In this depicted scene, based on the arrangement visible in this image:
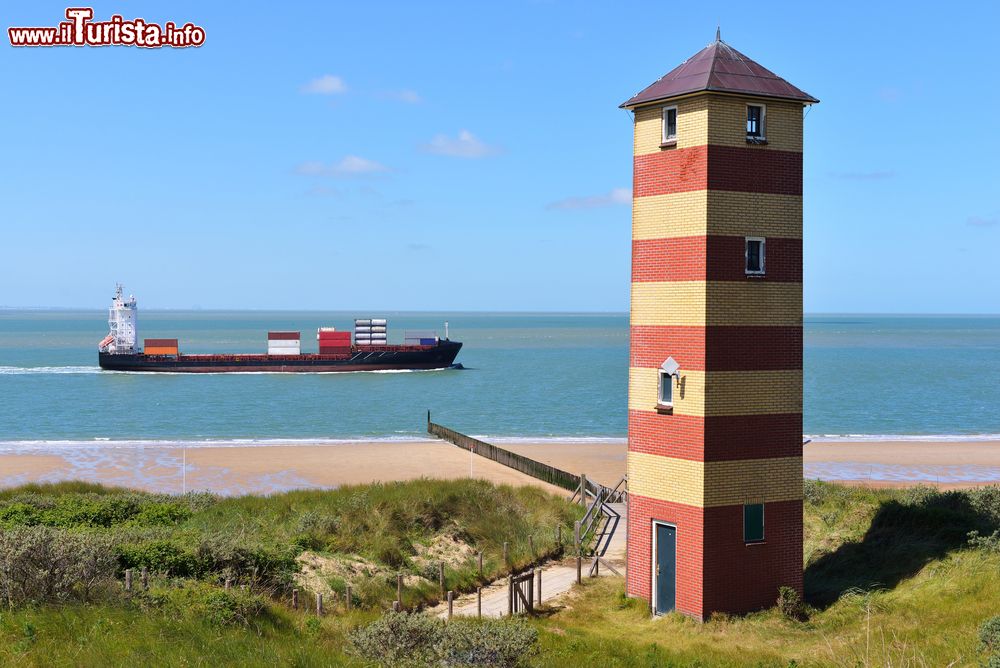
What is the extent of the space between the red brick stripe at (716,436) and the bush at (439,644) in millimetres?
6818

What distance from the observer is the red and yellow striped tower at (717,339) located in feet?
61.9

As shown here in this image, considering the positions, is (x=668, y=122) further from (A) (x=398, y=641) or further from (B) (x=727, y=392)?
(A) (x=398, y=641)

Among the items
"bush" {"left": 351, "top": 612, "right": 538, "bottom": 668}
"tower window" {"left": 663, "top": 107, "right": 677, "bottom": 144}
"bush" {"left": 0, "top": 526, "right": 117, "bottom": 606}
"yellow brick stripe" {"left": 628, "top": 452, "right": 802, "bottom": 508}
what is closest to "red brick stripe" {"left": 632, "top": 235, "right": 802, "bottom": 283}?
"tower window" {"left": 663, "top": 107, "right": 677, "bottom": 144}

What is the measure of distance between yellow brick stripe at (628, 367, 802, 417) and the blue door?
258 centimetres

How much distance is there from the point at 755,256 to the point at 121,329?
4435 inches

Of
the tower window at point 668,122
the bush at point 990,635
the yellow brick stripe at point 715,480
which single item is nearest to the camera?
the bush at point 990,635

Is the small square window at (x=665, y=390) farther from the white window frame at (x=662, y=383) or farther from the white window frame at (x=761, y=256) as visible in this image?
the white window frame at (x=761, y=256)

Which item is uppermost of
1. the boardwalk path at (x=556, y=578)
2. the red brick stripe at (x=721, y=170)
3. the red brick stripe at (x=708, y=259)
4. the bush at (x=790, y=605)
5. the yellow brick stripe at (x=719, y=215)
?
the red brick stripe at (x=721, y=170)

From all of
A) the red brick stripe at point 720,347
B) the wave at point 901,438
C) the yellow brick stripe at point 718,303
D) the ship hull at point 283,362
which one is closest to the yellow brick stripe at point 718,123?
the yellow brick stripe at point 718,303

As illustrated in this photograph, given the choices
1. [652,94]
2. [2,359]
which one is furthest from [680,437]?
[2,359]

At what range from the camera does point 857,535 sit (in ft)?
75.6

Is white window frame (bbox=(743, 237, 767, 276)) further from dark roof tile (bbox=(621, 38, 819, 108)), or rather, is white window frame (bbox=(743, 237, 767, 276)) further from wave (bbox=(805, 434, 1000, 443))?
wave (bbox=(805, 434, 1000, 443))

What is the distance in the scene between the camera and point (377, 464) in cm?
4831

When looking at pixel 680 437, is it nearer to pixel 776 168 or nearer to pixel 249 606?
pixel 776 168
